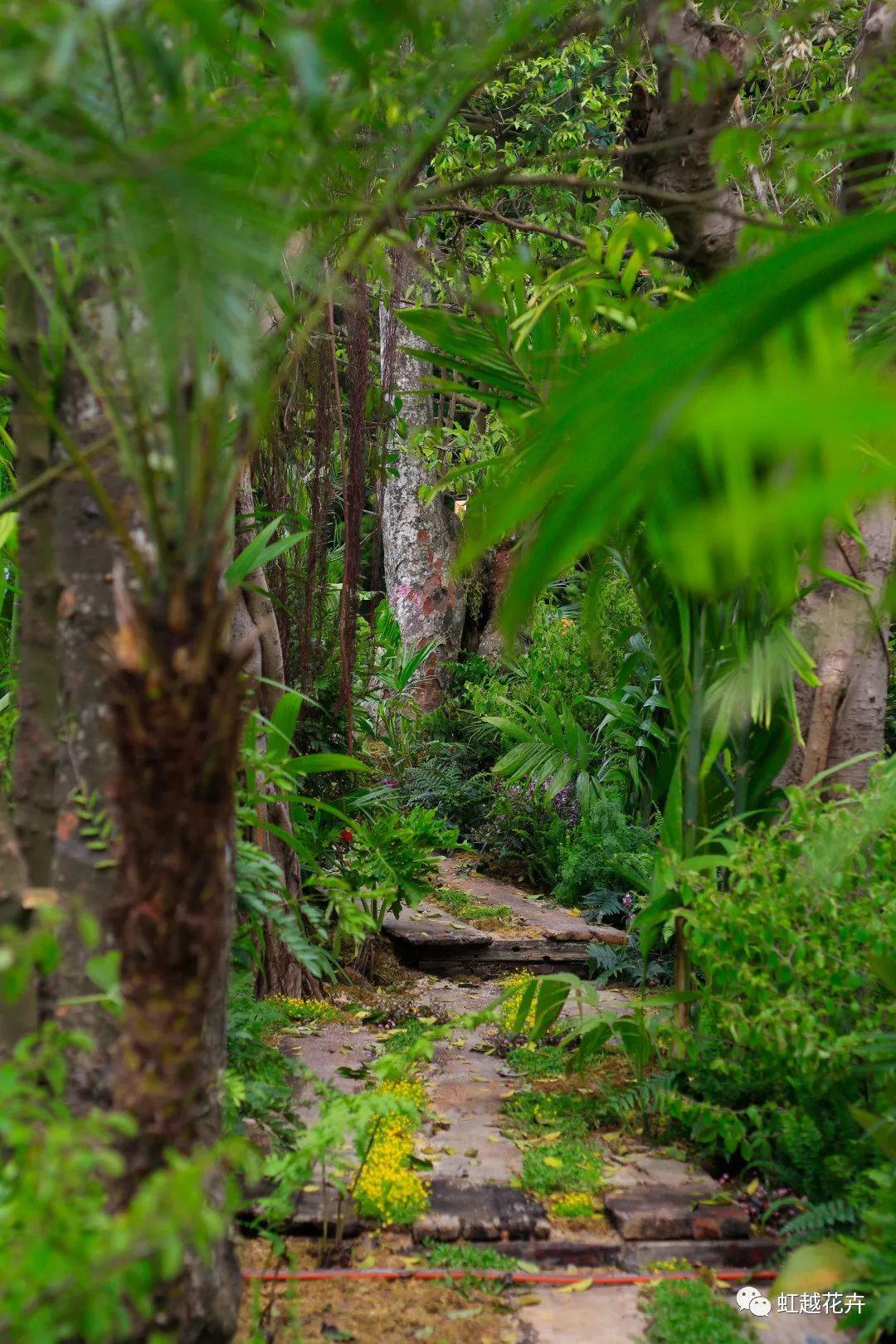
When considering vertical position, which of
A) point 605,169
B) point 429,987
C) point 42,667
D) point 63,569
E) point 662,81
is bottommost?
point 429,987

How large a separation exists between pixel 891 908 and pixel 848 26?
5213mm

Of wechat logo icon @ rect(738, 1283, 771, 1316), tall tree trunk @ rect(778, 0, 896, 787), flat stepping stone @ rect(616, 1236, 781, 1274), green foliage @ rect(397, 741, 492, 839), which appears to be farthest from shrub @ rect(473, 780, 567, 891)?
Result: wechat logo icon @ rect(738, 1283, 771, 1316)

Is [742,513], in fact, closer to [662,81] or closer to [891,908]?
[891,908]

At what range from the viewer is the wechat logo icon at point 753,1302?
203 centimetres

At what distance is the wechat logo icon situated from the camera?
2033mm

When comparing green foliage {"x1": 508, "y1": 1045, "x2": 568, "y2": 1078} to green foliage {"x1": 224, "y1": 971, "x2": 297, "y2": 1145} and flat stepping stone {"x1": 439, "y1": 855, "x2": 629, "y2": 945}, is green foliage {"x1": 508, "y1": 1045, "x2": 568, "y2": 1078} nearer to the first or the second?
green foliage {"x1": 224, "y1": 971, "x2": 297, "y2": 1145}

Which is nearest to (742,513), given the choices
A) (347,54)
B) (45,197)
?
(347,54)

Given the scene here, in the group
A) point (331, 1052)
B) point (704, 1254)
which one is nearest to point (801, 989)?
point (704, 1254)

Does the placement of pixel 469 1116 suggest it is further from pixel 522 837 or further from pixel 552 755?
pixel 522 837

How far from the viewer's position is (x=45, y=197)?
119 centimetres

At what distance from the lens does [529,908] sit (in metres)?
5.59

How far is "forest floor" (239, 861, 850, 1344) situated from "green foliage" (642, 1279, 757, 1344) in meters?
0.02

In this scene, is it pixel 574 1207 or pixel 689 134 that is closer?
pixel 574 1207

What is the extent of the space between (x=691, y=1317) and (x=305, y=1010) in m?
1.95
